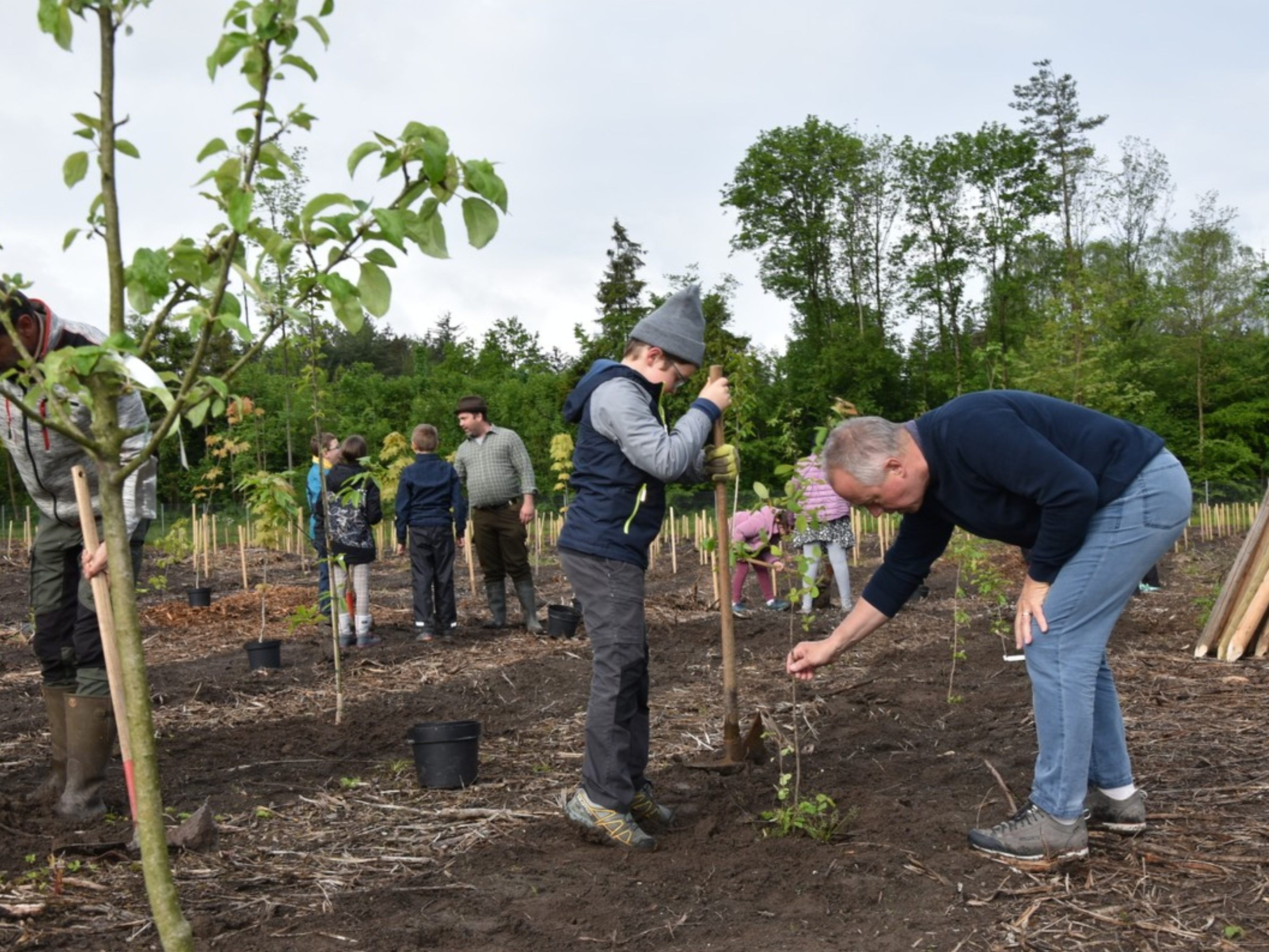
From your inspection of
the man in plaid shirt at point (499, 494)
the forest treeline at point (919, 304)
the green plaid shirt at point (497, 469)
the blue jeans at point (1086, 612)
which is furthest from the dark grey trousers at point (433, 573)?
the forest treeline at point (919, 304)

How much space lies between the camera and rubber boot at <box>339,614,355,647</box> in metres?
8.70

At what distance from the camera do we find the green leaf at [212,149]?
5.77 feet

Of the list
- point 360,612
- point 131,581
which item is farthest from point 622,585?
point 360,612

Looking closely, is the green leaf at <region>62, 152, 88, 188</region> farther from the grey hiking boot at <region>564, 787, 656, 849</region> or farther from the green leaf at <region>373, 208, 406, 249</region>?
the grey hiking boot at <region>564, 787, 656, 849</region>

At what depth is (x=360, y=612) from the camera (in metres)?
8.74

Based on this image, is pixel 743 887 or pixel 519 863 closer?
pixel 743 887

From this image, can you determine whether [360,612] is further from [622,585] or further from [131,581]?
[131,581]

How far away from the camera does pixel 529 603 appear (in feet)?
30.1

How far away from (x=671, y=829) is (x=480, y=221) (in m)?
2.68

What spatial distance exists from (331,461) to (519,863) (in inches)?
244

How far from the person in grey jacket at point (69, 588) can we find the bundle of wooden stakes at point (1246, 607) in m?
5.47

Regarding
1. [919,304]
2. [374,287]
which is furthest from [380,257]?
[919,304]

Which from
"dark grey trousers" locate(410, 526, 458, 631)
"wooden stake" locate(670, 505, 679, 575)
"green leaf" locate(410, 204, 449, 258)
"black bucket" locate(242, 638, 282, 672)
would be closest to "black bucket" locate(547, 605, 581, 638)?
"dark grey trousers" locate(410, 526, 458, 631)

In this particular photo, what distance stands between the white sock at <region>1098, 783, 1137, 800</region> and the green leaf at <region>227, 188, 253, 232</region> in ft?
10.1
